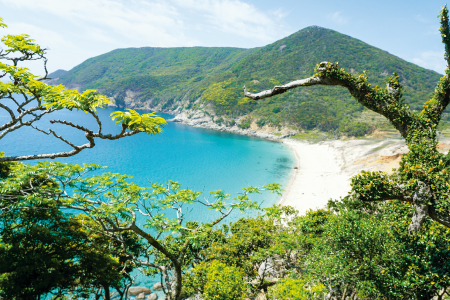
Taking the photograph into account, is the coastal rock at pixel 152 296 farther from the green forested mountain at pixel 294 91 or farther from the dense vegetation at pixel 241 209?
the green forested mountain at pixel 294 91

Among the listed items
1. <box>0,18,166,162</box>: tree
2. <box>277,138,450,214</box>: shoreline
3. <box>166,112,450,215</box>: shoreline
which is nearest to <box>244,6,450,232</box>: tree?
<box>0,18,166,162</box>: tree

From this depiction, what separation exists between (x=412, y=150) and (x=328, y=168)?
53.5 metres

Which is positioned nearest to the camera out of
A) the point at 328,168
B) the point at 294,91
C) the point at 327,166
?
the point at 328,168

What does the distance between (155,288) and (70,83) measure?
243383 millimetres

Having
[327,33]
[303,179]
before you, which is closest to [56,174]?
[303,179]

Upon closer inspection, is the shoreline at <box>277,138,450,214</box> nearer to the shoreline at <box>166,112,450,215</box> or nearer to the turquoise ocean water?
the shoreline at <box>166,112,450,215</box>

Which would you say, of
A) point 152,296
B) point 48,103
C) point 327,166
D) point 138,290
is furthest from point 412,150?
point 327,166

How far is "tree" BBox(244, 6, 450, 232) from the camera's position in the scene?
3.21m

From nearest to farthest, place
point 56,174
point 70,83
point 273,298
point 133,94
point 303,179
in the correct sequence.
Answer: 1. point 56,174
2. point 273,298
3. point 303,179
4. point 133,94
5. point 70,83

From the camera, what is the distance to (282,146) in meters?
79.5

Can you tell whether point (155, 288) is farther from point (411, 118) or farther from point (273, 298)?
point (411, 118)

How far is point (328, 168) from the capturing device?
5188 cm

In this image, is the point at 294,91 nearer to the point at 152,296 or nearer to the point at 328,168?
the point at 328,168

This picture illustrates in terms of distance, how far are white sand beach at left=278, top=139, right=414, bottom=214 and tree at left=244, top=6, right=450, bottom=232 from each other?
24194mm
